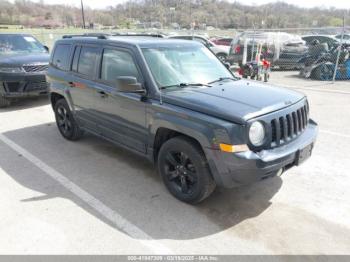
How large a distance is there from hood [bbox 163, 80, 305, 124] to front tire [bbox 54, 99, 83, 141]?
2590mm

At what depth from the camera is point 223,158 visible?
9.74 ft

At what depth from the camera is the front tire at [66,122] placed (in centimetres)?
546

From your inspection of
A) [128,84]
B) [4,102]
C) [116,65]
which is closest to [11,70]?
[4,102]

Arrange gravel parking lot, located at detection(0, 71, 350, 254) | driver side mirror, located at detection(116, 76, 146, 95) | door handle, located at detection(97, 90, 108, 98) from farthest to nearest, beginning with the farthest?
A: door handle, located at detection(97, 90, 108, 98)
driver side mirror, located at detection(116, 76, 146, 95)
gravel parking lot, located at detection(0, 71, 350, 254)

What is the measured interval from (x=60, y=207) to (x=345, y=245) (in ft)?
9.85

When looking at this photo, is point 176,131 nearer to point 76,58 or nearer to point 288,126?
point 288,126

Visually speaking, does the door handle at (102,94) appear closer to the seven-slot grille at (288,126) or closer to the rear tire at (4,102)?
the seven-slot grille at (288,126)

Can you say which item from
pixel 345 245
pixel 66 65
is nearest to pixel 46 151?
pixel 66 65

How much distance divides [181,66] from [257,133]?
1487 mm

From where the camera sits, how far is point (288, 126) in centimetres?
332

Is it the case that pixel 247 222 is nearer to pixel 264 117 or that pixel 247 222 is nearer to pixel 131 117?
pixel 264 117

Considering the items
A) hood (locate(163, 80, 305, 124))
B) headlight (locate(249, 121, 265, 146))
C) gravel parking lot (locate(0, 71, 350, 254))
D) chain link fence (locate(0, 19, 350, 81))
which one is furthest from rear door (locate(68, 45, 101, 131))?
chain link fence (locate(0, 19, 350, 81))

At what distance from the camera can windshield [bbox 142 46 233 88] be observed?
3.76m

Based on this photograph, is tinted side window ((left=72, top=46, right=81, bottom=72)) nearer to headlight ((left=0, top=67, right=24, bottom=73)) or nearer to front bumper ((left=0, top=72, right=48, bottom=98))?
front bumper ((left=0, top=72, right=48, bottom=98))
